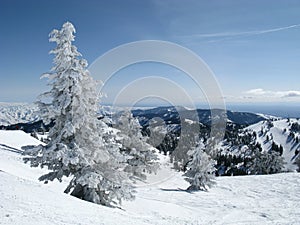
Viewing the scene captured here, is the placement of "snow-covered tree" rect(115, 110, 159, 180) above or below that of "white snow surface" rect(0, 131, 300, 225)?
above

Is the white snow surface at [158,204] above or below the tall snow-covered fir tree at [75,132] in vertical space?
below

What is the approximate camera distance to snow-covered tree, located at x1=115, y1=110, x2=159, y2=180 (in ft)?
102

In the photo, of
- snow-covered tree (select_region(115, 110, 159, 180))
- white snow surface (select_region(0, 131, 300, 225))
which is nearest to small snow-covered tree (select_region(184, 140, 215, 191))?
white snow surface (select_region(0, 131, 300, 225))

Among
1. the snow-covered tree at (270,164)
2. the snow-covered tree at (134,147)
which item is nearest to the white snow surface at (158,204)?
the snow-covered tree at (134,147)

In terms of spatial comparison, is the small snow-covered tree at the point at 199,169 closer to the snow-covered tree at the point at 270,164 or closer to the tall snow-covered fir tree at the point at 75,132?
the tall snow-covered fir tree at the point at 75,132

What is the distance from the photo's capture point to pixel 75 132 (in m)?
14.3

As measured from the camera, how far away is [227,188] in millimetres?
34844

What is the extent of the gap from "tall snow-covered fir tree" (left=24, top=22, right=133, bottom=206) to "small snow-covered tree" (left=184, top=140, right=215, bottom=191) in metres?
Result: 18.1

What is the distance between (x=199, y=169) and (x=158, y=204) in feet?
42.7

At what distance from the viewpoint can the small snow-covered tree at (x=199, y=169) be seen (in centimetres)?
3173

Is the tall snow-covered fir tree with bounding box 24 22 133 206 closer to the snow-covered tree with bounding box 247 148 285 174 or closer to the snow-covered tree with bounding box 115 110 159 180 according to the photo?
the snow-covered tree with bounding box 115 110 159 180

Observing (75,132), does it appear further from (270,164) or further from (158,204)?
(270,164)

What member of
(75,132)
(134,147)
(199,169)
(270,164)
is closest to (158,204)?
(75,132)

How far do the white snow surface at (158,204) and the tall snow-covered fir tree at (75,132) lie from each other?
4.14 feet
